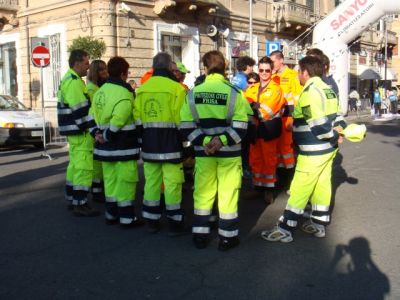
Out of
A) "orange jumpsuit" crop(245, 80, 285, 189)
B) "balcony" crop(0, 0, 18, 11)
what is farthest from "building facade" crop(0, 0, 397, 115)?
"orange jumpsuit" crop(245, 80, 285, 189)

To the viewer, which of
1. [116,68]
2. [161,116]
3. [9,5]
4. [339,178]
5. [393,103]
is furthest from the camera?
[393,103]

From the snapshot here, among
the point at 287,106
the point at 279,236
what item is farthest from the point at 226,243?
the point at 287,106

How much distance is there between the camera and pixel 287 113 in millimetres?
7207

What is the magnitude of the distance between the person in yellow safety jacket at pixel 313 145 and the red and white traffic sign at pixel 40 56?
10.3m

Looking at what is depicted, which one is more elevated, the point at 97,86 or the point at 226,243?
the point at 97,86

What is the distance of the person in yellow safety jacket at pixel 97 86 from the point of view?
21.8 ft

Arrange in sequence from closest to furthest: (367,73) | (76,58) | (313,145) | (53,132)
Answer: (313,145) → (76,58) → (53,132) → (367,73)

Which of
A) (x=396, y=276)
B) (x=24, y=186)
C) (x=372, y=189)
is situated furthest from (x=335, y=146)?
(x=24, y=186)

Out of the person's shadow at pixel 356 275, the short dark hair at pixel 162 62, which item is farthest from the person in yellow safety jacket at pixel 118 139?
the person's shadow at pixel 356 275

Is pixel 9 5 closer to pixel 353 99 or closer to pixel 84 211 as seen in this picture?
pixel 84 211

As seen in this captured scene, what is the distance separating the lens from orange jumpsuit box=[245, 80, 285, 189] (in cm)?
653

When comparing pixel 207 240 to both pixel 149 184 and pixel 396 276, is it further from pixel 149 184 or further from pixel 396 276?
pixel 396 276

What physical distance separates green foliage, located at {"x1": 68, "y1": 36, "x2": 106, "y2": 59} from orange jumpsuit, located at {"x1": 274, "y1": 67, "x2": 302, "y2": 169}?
10940 mm

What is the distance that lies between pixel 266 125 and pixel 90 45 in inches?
469
